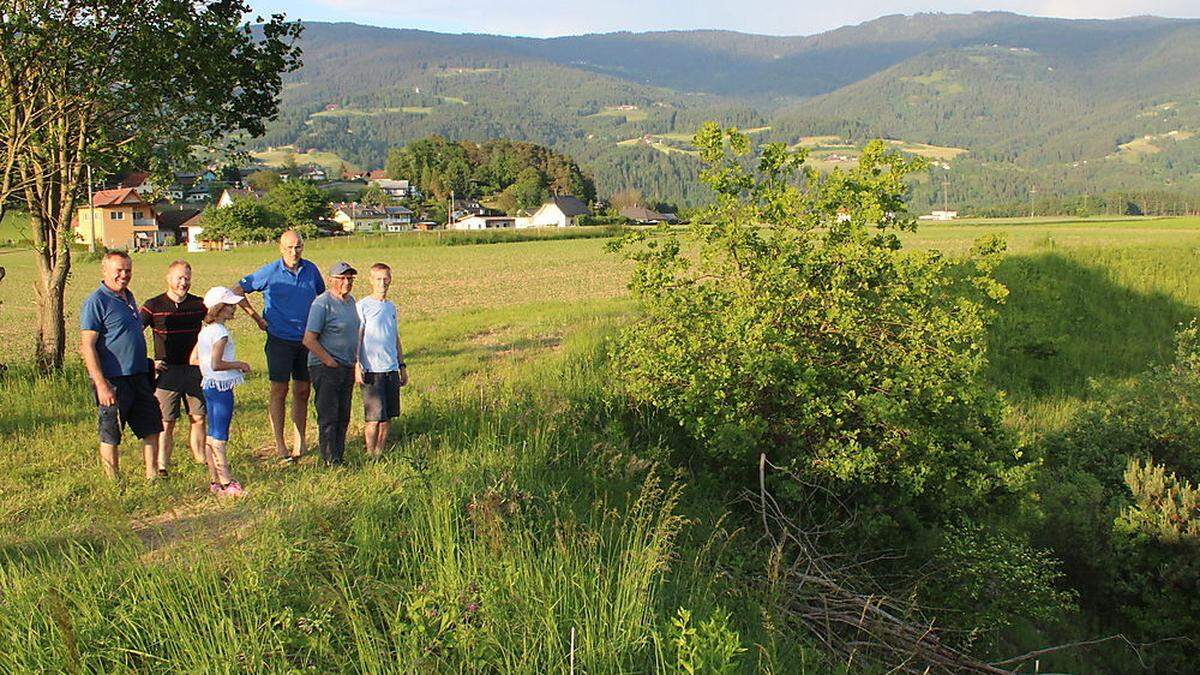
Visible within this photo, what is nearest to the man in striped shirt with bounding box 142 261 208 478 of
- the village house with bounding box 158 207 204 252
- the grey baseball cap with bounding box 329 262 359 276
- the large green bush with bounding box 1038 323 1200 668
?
the grey baseball cap with bounding box 329 262 359 276

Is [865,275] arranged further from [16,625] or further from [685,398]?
[16,625]

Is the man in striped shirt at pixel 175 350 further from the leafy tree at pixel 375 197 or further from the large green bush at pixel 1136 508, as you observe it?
the leafy tree at pixel 375 197

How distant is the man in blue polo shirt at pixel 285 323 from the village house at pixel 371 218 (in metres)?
105

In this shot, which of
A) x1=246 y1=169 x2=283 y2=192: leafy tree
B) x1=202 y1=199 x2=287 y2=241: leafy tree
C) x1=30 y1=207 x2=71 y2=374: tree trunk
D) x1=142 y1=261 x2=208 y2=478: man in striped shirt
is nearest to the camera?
x1=142 y1=261 x2=208 y2=478: man in striped shirt

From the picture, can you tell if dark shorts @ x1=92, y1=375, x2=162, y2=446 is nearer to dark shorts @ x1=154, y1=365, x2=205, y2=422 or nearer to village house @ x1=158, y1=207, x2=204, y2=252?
dark shorts @ x1=154, y1=365, x2=205, y2=422

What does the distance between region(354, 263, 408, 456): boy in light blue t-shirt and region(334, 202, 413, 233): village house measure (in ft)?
347

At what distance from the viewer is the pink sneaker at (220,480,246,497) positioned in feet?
20.9

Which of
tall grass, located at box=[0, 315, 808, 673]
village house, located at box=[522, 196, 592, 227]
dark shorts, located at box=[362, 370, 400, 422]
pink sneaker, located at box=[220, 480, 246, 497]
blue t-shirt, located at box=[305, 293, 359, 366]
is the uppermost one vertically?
village house, located at box=[522, 196, 592, 227]

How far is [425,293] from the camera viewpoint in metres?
31.5

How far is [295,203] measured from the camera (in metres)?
99.5

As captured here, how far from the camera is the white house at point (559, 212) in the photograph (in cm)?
11389

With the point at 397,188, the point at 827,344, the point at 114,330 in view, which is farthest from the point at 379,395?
the point at 397,188

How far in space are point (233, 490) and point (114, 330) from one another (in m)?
1.57

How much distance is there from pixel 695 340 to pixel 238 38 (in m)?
6.95
